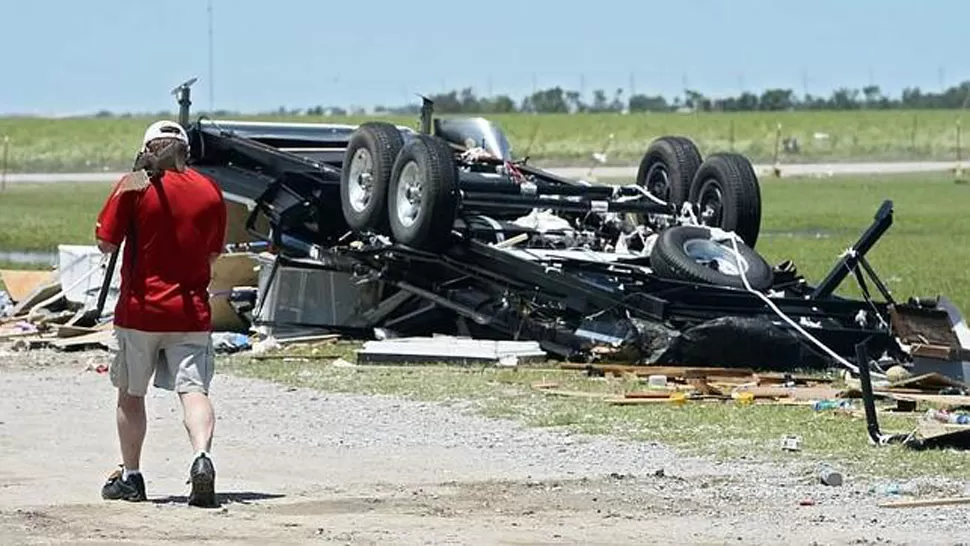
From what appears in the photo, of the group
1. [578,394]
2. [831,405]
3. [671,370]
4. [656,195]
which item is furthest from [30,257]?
[831,405]

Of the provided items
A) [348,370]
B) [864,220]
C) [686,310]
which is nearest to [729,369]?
[686,310]

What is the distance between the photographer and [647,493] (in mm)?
10203

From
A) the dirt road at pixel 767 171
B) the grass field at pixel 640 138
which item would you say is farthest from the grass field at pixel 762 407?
the grass field at pixel 640 138

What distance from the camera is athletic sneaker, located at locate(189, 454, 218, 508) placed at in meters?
9.54

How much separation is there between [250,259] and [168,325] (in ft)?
29.6

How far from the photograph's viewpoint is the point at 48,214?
135 feet

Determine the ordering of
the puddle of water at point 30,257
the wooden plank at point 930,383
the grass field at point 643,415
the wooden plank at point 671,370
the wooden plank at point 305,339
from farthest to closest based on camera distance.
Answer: the puddle of water at point 30,257
the wooden plank at point 305,339
the wooden plank at point 671,370
the wooden plank at point 930,383
the grass field at point 643,415

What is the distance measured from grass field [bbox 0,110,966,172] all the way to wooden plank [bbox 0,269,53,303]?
49.4 m

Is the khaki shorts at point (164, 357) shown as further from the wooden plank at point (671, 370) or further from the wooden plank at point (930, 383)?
the wooden plank at point (930, 383)

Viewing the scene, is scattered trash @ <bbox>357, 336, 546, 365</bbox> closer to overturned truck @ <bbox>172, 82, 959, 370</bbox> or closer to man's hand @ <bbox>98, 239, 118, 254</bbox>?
overturned truck @ <bbox>172, 82, 959, 370</bbox>

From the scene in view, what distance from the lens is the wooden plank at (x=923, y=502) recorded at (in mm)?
9695

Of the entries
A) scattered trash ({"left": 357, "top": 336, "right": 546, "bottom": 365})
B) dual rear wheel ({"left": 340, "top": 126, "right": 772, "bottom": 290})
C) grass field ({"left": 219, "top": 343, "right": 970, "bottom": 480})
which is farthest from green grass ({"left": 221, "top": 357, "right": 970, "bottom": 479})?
dual rear wheel ({"left": 340, "top": 126, "right": 772, "bottom": 290})

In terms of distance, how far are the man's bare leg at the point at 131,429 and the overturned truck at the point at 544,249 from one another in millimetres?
6311

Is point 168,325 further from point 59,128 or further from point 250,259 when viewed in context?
point 59,128
